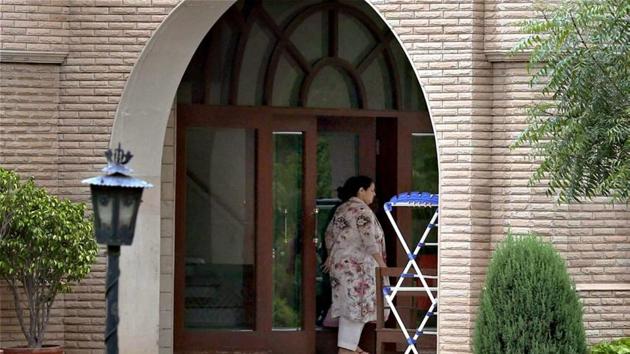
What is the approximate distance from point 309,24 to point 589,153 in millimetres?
5575

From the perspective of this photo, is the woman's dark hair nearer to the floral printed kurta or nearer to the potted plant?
the floral printed kurta

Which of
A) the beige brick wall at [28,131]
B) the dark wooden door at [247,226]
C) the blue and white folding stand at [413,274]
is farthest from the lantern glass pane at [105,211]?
the dark wooden door at [247,226]

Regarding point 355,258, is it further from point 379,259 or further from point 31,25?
point 31,25

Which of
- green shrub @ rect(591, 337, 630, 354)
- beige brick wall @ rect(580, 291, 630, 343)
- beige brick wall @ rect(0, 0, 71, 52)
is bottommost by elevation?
green shrub @ rect(591, 337, 630, 354)

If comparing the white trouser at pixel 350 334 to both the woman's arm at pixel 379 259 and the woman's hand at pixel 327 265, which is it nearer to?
the woman's hand at pixel 327 265

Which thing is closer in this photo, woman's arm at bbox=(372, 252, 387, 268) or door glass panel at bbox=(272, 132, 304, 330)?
woman's arm at bbox=(372, 252, 387, 268)

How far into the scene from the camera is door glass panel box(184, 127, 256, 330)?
15.5 m

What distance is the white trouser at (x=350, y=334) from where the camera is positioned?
49.6 ft

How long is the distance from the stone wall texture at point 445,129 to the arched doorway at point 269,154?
1930 mm

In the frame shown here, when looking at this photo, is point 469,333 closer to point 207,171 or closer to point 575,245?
point 575,245

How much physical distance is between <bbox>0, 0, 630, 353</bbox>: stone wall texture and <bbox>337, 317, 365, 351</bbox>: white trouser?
2193mm

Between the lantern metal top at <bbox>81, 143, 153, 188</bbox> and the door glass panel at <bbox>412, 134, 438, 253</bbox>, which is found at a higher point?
the door glass panel at <bbox>412, 134, 438, 253</bbox>

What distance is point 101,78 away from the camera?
13.6 meters

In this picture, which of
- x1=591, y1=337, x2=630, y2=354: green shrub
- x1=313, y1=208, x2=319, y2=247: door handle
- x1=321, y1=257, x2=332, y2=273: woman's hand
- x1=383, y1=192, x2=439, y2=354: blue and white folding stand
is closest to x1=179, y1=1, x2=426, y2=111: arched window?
x1=313, y1=208, x2=319, y2=247: door handle
